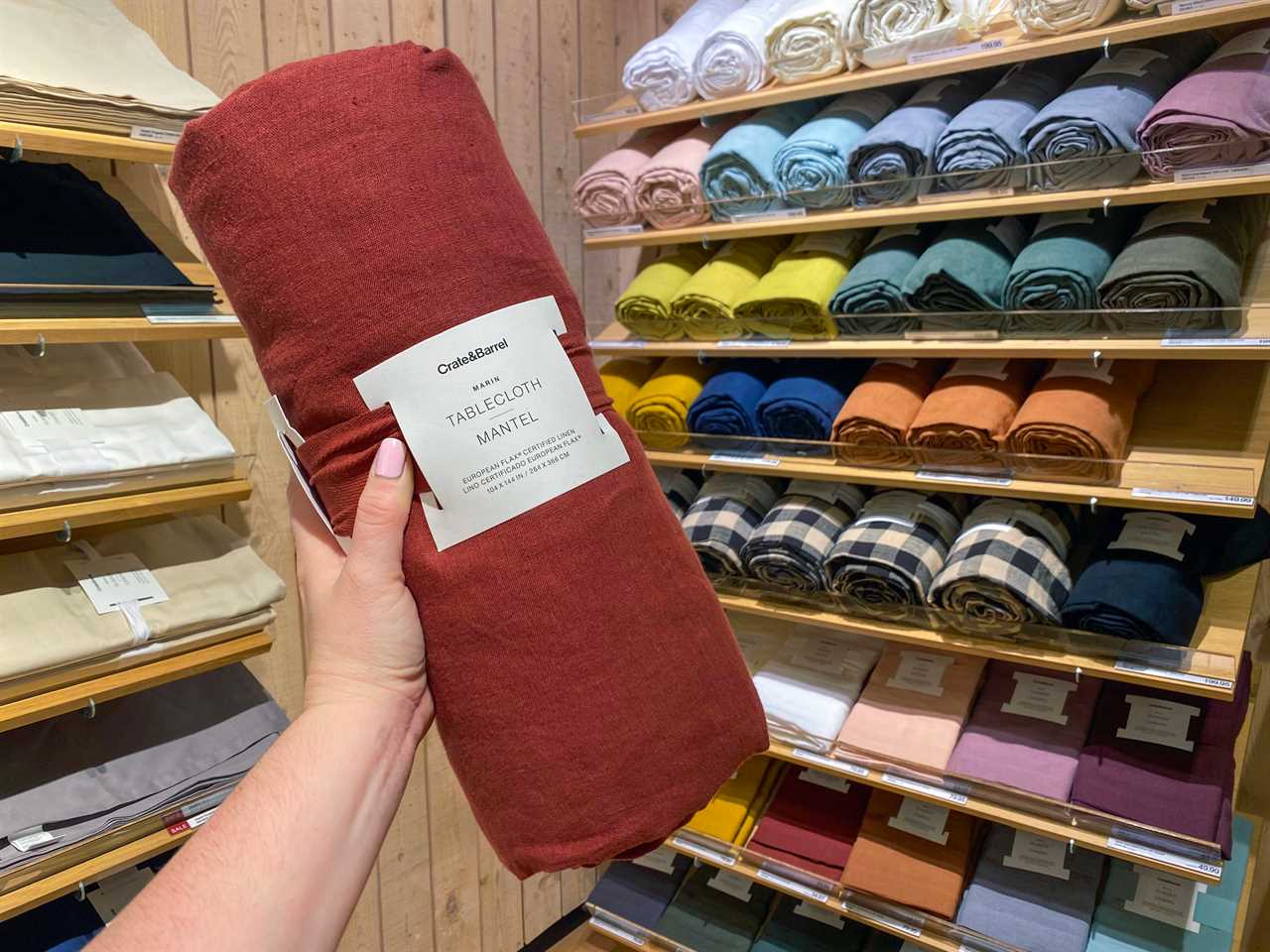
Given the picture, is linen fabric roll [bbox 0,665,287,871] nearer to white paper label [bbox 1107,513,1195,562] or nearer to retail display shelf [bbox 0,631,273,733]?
retail display shelf [bbox 0,631,273,733]

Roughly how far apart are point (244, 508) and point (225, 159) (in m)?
1.22

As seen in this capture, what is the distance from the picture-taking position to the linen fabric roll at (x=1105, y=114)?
62.7 inches

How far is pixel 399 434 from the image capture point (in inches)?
32.9

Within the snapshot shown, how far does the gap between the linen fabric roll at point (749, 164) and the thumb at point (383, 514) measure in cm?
137

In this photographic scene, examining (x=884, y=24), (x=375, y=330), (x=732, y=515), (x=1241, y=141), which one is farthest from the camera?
(x=732, y=515)

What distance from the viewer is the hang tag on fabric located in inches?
32.4

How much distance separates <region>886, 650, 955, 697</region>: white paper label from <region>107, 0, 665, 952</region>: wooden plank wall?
116 centimetres

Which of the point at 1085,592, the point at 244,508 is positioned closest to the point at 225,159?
the point at 244,508

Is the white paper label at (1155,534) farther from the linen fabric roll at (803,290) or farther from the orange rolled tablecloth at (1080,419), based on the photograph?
the linen fabric roll at (803,290)

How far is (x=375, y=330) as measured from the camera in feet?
2.70

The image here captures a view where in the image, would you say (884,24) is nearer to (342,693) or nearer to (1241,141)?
(1241,141)

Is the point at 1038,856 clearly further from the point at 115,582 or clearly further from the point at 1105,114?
the point at 115,582

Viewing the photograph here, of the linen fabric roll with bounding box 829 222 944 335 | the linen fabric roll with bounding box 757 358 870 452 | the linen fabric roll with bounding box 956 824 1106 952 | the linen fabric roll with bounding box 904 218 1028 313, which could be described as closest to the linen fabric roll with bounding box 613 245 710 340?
the linen fabric roll with bounding box 757 358 870 452

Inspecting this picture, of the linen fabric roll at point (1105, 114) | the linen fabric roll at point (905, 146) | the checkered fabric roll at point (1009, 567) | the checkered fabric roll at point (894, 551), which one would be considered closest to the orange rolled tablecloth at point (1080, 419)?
the checkered fabric roll at point (1009, 567)
